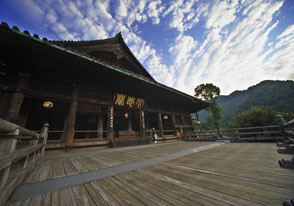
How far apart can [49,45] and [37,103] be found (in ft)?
15.8

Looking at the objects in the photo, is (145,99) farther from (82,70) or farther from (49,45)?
(49,45)

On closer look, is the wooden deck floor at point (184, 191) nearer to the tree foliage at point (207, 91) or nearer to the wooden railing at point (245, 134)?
the wooden railing at point (245, 134)

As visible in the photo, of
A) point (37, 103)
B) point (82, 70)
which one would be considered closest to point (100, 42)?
point (82, 70)

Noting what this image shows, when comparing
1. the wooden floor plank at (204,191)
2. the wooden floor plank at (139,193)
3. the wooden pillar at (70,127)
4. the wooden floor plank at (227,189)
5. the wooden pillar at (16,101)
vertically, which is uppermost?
the wooden pillar at (16,101)

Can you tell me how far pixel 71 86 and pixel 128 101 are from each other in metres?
3.48

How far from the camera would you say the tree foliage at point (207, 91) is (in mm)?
23500

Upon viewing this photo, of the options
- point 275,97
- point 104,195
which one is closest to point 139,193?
point 104,195

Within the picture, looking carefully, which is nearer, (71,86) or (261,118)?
(71,86)

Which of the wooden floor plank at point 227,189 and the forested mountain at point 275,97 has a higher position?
the forested mountain at point 275,97

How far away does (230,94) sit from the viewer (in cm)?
7388

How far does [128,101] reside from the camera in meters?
7.87

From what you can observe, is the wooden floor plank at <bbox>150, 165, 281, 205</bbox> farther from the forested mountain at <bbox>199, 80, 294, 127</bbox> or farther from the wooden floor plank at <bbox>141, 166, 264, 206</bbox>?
the forested mountain at <bbox>199, 80, 294, 127</bbox>

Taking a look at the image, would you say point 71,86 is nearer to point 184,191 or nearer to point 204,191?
point 184,191

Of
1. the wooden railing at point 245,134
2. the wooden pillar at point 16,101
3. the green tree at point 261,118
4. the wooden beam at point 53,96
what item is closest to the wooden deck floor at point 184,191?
the wooden pillar at point 16,101
